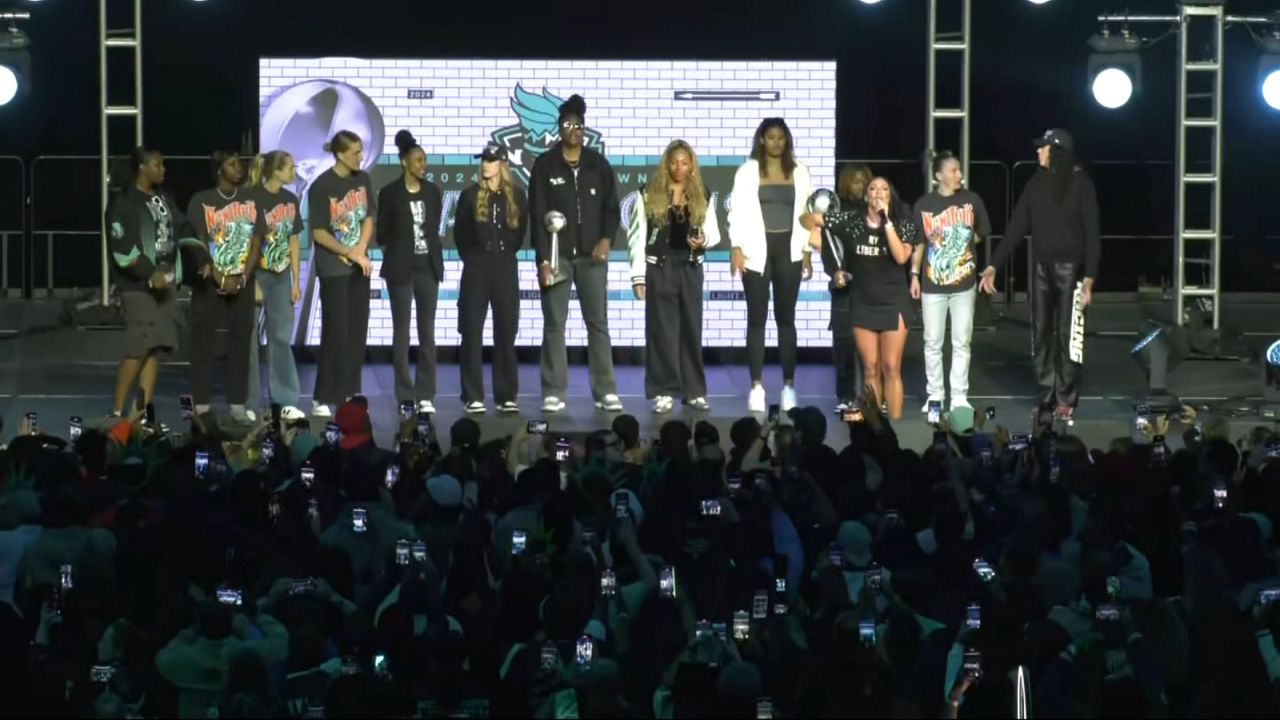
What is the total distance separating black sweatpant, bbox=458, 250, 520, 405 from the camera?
12344 millimetres

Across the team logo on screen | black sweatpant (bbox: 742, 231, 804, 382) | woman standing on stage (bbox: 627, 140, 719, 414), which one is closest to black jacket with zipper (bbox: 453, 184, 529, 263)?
woman standing on stage (bbox: 627, 140, 719, 414)

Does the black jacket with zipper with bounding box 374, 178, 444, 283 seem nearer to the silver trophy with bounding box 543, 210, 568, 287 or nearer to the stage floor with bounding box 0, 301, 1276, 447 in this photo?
the silver trophy with bounding box 543, 210, 568, 287

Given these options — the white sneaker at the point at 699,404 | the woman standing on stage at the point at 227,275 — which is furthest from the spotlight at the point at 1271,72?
the woman standing on stage at the point at 227,275

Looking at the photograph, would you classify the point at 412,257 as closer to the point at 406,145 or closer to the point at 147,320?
the point at 406,145

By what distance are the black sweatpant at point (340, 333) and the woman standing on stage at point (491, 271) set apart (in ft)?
1.57

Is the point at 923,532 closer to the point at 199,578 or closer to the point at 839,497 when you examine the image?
the point at 839,497

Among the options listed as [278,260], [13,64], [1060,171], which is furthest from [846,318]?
[13,64]

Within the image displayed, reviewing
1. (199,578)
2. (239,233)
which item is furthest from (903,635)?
(239,233)

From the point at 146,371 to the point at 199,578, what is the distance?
5.28m

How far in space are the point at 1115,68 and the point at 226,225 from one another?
532 centimetres

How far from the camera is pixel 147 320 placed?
39.3ft

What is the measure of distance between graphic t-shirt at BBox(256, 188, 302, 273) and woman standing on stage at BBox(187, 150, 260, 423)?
0.13 feet

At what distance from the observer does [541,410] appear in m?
12.6

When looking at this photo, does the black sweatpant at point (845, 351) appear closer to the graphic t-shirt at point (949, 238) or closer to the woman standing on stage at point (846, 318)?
the woman standing on stage at point (846, 318)
